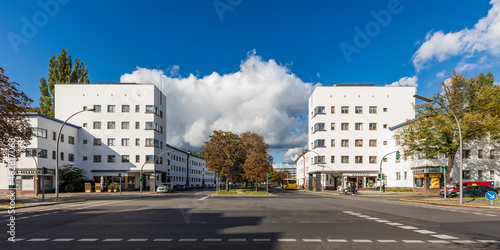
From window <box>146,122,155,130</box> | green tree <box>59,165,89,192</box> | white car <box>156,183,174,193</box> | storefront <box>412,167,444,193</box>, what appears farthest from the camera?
window <box>146,122,155,130</box>

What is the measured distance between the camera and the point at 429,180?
5197 centimetres

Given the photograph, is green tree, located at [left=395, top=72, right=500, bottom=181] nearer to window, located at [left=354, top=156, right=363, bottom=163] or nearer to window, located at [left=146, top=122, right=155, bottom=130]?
window, located at [left=354, top=156, right=363, bottom=163]

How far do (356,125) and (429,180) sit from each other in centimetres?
1831

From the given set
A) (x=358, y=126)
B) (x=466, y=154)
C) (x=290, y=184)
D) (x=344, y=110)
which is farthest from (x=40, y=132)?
(x=466, y=154)

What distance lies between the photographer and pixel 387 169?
214ft

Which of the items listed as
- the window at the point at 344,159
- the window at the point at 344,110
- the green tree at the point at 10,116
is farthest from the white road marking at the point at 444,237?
the window at the point at 344,110

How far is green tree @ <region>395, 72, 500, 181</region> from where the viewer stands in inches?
1565

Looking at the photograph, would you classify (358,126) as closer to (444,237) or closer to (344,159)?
(344,159)

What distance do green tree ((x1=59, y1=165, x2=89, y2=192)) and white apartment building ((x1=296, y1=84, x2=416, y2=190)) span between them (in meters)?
43.3

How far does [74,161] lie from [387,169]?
5822 centimetres

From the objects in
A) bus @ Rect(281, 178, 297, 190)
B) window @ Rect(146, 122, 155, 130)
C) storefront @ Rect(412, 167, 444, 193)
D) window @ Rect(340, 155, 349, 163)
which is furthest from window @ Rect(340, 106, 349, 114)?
window @ Rect(146, 122, 155, 130)

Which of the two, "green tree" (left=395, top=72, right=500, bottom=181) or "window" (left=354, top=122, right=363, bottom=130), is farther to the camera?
"window" (left=354, top=122, right=363, bottom=130)

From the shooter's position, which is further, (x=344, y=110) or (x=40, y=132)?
(x=344, y=110)

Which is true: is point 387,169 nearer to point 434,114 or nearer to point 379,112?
point 379,112
